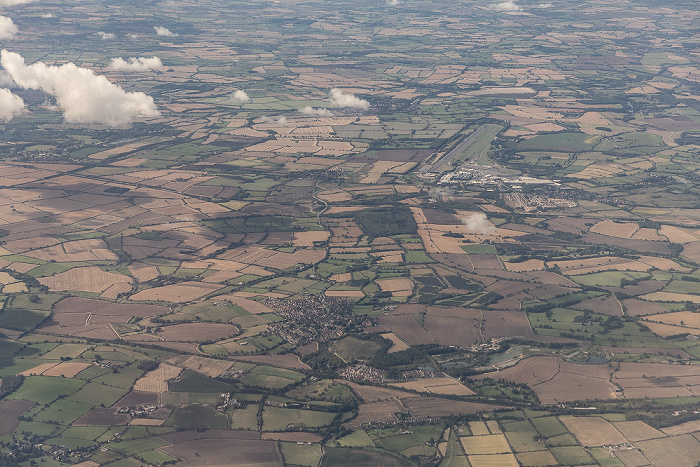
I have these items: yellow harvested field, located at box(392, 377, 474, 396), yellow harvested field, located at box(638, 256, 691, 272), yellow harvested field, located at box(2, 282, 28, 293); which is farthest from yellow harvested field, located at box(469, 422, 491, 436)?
yellow harvested field, located at box(2, 282, 28, 293)

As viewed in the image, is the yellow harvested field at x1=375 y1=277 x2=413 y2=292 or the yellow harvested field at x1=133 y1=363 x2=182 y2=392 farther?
the yellow harvested field at x1=375 y1=277 x2=413 y2=292

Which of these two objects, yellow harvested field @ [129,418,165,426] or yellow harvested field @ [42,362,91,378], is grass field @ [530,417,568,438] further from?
yellow harvested field @ [42,362,91,378]

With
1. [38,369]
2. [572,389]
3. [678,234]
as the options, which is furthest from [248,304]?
[678,234]

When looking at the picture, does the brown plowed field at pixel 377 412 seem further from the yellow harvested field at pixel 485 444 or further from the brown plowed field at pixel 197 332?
the brown plowed field at pixel 197 332

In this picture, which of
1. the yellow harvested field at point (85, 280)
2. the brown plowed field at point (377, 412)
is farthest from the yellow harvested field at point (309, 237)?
the brown plowed field at point (377, 412)

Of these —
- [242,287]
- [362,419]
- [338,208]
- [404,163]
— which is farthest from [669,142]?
[362,419]

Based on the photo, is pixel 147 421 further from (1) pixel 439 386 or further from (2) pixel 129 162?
(2) pixel 129 162
